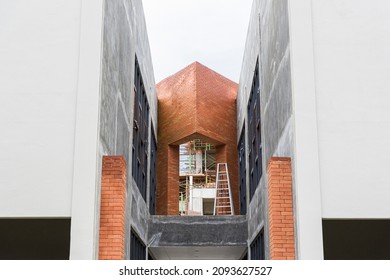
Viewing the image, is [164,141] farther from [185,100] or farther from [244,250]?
[244,250]

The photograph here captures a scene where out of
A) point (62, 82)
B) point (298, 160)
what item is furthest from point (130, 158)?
point (298, 160)

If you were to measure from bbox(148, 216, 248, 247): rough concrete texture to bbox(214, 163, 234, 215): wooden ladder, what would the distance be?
13.5ft

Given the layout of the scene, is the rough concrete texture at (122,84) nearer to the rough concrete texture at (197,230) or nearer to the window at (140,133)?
the window at (140,133)

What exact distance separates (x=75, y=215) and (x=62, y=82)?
2402 millimetres

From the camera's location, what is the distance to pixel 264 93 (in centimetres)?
1633

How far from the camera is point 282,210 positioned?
12.3m

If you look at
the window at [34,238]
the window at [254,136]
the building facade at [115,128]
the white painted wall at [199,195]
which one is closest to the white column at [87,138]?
the building facade at [115,128]

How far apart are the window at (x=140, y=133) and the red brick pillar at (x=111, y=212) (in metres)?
6.25

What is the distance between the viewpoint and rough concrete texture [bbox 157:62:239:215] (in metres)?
27.1

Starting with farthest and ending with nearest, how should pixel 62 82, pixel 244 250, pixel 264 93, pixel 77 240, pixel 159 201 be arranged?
pixel 159 201, pixel 244 250, pixel 264 93, pixel 62 82, pixel 77 240

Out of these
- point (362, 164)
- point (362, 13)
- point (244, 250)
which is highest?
point (362, 13)

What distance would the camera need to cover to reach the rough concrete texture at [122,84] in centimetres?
1291

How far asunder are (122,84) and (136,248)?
17.1 feet
